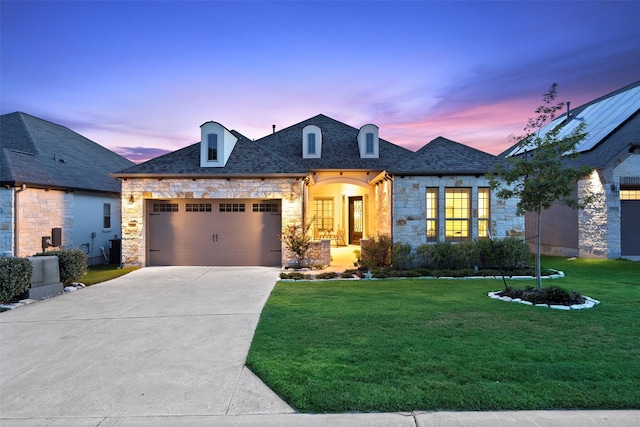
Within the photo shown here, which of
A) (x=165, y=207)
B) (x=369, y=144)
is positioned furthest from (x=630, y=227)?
(x=165, y=207)

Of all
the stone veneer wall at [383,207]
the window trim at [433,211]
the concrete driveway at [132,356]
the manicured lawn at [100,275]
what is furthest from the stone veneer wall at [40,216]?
the window trim at [433,211]

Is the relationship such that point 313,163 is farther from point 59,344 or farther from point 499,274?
point 59,344

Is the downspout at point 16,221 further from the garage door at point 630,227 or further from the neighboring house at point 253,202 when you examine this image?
the garage door at point 630,227

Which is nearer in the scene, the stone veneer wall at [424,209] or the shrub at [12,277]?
the shrub at [12,277]

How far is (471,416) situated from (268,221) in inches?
429

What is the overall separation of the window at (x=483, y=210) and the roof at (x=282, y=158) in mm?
4648

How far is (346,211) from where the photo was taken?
19531 mm

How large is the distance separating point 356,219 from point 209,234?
904 centimetres

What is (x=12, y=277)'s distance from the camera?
757 centimetres

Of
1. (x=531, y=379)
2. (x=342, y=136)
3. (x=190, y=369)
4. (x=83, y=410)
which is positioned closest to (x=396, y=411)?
(x=531, y=379)

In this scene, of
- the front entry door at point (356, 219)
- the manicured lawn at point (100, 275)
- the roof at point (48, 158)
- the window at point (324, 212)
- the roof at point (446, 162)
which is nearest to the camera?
the manicured lawn at point (100, 275)

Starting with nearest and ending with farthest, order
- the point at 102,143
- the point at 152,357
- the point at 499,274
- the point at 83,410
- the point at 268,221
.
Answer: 1. the point at 83,410
2. the point at 152,357
3. the point at 499,274
4. the point at 268,221
5. the point at 102,143

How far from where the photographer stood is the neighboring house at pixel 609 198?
46.1 feet

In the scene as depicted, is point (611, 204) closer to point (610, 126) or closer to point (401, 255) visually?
point (610, 126)
